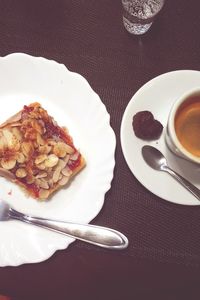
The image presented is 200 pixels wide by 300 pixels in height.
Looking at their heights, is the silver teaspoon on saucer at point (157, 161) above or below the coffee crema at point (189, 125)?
below

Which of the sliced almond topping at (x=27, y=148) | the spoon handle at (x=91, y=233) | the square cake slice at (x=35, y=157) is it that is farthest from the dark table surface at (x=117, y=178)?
the sliced almond topping at (x=27, y=148)

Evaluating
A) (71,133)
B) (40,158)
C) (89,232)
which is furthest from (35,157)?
(89,232)

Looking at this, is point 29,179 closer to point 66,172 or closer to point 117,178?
point 66,172

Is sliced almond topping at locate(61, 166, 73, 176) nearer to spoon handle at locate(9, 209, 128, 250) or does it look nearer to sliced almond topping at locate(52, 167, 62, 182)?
sliced almond topping at locate(52, 167, 62, 182)

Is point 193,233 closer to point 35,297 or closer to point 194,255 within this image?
point 194,255

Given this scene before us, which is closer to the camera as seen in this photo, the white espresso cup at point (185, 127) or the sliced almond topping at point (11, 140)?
the white espresso cup at point (185, 127)

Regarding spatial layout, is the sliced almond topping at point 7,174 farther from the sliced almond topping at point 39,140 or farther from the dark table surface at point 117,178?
the dark table surface at point 117,178

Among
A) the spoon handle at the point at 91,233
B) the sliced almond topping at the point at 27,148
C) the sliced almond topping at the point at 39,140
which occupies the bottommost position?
the spoon handle at the point at 91,233

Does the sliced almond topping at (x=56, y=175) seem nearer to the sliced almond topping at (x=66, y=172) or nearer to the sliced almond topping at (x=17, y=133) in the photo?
the sliced almond topping at (x=66, y=172)
